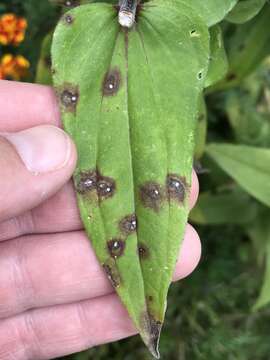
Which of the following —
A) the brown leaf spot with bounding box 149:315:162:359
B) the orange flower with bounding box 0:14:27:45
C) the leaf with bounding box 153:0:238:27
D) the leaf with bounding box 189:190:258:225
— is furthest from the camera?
the leaf with bounding box 189:190:258:225

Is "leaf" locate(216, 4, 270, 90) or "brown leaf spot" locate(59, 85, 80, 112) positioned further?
"leaf" locate(216, 4, 270, 90)

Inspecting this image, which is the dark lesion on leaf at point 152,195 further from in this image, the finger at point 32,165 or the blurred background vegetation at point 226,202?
the blurred background vegetation at point 226,202

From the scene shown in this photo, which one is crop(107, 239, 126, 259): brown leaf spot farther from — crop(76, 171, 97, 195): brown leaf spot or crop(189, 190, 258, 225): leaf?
crop(189, 190, 258, 225): leaf

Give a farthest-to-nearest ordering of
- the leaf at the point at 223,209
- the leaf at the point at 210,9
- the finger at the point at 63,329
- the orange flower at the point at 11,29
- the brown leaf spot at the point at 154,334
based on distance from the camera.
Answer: the leaf at the point at 223,209 < the orange flower at the point at 11,29 < the finger at the point at 63,329 < the leaf at the point at 210,9 < the brown leaf spot at the point at 154,334

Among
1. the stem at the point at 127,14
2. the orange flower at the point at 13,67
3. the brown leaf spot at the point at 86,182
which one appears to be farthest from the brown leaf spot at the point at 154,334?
the orange flower at the point at 13,67

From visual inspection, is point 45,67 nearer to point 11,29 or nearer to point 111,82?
point 11,29

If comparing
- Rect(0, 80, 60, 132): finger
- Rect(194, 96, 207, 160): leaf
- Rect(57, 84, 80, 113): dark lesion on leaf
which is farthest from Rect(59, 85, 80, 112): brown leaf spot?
Rect(194, 96, 207, 160): leaf

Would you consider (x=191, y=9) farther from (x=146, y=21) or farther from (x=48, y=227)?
(x=48, y=227)
